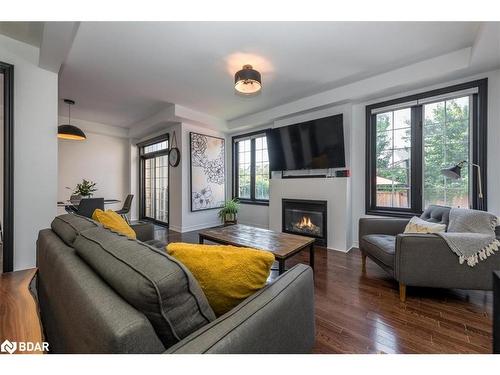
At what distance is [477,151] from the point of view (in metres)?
2.52

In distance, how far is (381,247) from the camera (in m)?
2.08

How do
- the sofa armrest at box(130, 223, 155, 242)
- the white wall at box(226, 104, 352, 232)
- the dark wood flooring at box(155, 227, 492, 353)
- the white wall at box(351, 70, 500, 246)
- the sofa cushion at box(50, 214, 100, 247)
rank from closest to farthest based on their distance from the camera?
1. the sofa cushion at box(50, 214, 100, 247)
2. the dark wood flooring at box(155, 227, 492, 353)
3. the sofa armrest at box(130, 223, 155, 242)
4. the white wall at box(351, 70, 500, 246)
5. the white wall at box(226, 104, 352, 232)

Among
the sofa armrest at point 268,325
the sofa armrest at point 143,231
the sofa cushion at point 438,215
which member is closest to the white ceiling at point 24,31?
the sofa armrest at point 143,231

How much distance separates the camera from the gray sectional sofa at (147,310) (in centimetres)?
54

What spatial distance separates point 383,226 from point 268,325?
2.36 meters

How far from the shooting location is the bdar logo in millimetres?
794

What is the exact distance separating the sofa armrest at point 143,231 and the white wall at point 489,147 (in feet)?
9.73

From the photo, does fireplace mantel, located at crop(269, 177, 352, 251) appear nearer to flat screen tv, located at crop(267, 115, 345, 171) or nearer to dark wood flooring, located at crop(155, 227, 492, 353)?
flat screen tv, located at crop(267, 115, 345, 171)

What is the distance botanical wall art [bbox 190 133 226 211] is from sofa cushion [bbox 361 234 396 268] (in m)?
3.32

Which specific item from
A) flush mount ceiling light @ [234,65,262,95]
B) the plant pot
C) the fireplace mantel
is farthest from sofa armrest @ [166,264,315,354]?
the plant pot

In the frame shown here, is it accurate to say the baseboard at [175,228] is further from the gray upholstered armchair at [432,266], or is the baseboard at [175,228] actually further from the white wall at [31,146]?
the gray upholstered armchair at [432,266]

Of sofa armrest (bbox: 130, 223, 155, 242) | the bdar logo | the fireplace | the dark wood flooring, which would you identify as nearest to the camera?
the bdar logo

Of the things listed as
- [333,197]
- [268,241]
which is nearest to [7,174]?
[268,241]

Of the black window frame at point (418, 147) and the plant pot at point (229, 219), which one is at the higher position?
the black window frame at point (418, 147)
